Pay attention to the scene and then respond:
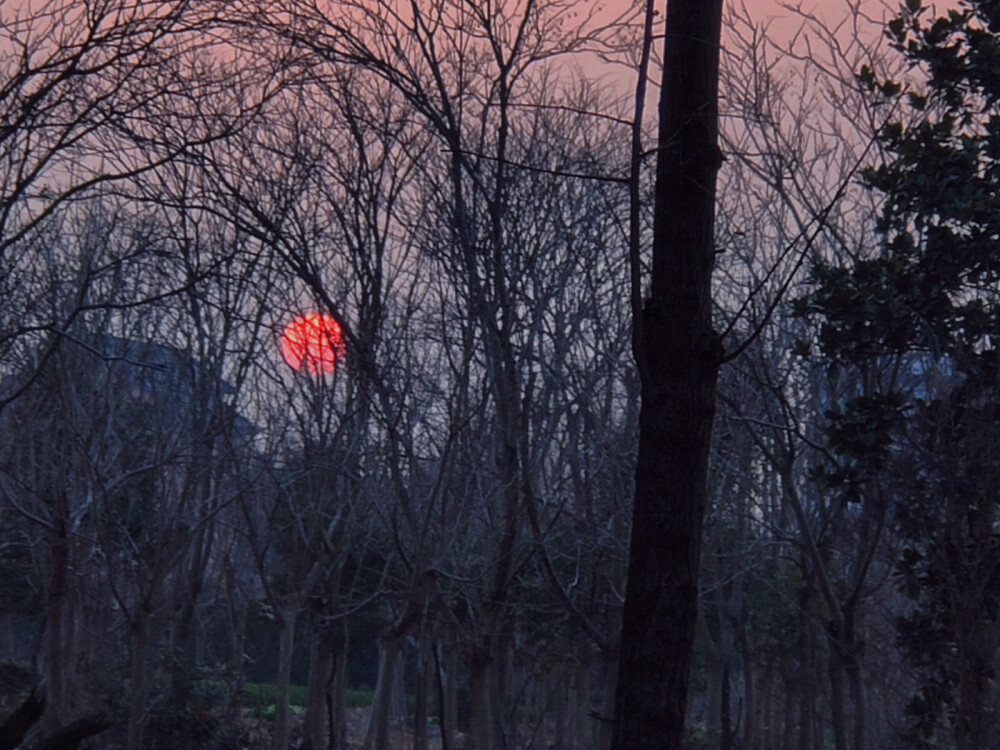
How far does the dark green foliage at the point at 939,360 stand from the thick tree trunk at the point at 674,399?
5.00 meters

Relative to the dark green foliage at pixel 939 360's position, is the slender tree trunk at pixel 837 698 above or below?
below

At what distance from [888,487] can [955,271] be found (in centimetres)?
181

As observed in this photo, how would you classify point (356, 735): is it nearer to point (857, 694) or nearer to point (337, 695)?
point (337, 695)

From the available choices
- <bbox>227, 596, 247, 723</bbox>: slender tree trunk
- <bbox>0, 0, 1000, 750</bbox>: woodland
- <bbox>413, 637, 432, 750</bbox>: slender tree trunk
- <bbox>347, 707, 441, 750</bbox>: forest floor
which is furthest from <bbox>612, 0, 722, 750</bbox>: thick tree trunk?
<bbox>347, 707, 441, 750</bbox>: forest floor

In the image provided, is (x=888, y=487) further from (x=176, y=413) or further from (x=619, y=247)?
(x=176, y=413)

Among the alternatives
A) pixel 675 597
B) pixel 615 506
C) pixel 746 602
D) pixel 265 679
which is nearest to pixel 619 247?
pixel 615 506

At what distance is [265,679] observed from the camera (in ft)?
113

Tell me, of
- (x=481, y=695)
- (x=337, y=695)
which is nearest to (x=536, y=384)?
(x=481, y=695)

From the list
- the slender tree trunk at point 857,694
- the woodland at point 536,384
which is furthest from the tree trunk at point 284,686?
the slender tree trunk at point 857,694

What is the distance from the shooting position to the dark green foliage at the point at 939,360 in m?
9.18

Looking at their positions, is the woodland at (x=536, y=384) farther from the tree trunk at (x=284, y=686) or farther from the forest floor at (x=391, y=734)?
the forest floor at (x=391, y=734)

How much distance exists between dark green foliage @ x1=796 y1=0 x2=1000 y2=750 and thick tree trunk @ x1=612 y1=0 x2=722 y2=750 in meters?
5.00

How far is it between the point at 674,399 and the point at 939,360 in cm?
578

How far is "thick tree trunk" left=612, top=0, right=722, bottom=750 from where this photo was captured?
4605 mm
